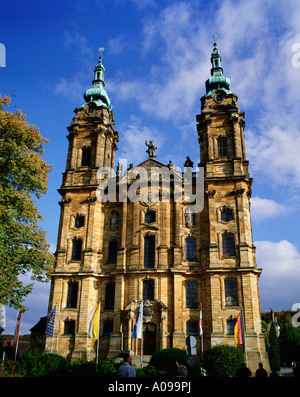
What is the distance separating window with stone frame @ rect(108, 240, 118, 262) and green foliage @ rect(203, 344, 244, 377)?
42.5ft

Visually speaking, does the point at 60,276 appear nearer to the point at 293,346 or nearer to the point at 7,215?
the point at 7,215

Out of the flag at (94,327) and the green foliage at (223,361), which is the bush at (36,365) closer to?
the flag at (94,327)

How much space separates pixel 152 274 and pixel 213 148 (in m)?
14.6

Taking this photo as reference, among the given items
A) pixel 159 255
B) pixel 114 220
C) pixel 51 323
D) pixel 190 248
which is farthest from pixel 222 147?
pixel 51 323

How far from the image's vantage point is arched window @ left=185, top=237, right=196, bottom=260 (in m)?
35.5

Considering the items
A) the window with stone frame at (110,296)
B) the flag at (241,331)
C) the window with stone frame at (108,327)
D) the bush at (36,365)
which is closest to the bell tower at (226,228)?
the flag at (241,331)

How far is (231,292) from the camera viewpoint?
108ft

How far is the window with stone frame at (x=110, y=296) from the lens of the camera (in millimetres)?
34875

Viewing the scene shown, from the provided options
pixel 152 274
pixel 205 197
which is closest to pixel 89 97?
pixel 205 197

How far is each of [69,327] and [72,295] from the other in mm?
2872

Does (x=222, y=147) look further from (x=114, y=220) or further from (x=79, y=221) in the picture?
(x=79, y=221)

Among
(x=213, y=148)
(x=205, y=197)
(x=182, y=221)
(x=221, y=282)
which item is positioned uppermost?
(x=213, y=148)

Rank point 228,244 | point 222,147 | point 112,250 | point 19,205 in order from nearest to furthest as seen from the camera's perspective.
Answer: point 19,205 < point 228,244 < point 112,250 < point 222,147

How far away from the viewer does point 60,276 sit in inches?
1401
